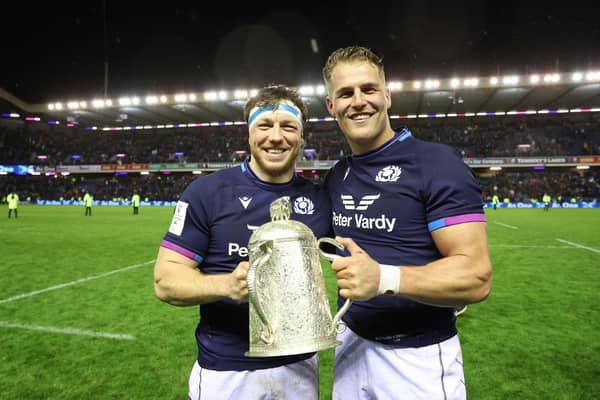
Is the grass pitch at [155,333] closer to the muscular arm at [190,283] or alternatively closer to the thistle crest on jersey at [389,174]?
the muscular arm at [190,283]

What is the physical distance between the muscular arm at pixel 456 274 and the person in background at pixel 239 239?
698 millimetres

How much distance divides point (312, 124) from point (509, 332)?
4093 cm

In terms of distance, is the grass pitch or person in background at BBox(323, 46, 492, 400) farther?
the grass pitch

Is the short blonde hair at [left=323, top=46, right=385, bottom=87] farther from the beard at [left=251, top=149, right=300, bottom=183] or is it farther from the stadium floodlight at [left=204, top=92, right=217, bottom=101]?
the stadium floodlight at [left=204, top=92, right=217, bottom=101]

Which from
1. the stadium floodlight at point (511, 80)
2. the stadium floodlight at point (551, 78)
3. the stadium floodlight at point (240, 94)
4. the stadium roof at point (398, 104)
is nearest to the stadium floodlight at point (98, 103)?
the stadium roof at point (398, 104)

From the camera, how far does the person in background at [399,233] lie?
146 centimetres

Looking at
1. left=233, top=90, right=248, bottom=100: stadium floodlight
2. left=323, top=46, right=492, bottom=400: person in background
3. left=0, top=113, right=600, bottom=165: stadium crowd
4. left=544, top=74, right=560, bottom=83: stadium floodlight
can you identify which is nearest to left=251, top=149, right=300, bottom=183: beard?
left=323, top=46, right=492, bottom=400: person in background

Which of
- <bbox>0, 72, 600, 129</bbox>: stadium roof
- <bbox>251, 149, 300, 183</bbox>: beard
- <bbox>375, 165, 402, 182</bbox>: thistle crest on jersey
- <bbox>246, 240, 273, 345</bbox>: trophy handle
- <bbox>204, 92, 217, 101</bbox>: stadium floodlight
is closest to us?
<bbox>246, 240, 273, 345</bbox>: trophy handle

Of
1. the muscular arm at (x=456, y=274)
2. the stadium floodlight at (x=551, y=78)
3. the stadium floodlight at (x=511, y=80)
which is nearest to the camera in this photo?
the muscular arm at (x=456, y=274)

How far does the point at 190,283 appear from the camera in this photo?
1.54 metres

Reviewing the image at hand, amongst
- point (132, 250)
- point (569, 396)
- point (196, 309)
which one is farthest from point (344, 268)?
point (132, 250)

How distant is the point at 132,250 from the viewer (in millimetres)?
9969

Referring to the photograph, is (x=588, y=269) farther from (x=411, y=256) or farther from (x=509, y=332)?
(x=411, y=256)

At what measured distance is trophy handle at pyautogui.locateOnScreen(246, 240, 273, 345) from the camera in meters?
1.15
